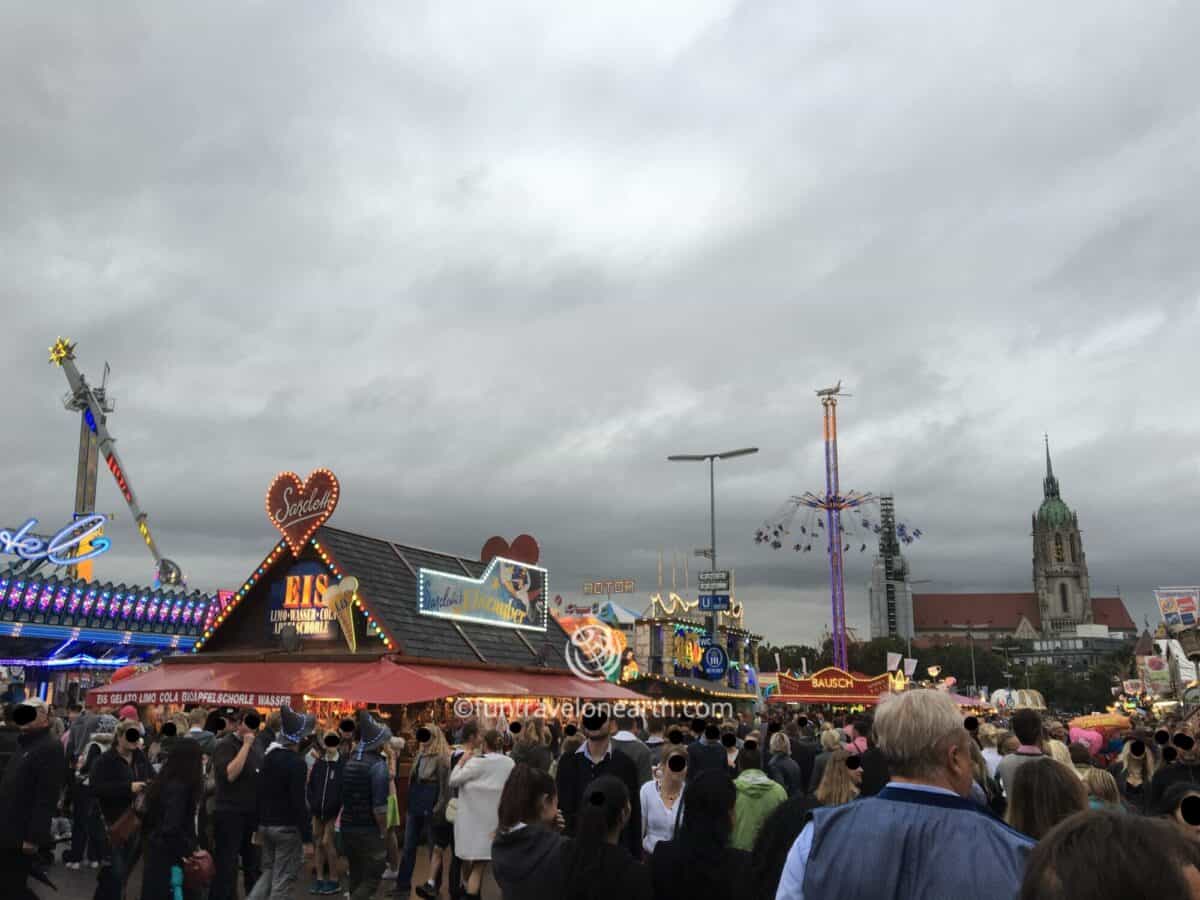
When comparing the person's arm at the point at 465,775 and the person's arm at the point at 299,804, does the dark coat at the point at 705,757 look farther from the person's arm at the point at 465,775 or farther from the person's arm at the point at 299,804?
the person's arm at the point at 299,804

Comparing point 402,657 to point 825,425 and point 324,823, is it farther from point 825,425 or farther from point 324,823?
point 825,425

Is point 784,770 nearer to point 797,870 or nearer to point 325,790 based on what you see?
point 325,790

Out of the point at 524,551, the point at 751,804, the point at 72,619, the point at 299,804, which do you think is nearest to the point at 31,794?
the point at 299,804

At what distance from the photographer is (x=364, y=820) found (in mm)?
9562

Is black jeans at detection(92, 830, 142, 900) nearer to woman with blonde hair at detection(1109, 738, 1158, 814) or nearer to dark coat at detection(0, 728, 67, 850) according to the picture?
dark coat at detection(0, 728, 67, 850)

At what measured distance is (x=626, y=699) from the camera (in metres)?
24.8

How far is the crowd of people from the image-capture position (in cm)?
267

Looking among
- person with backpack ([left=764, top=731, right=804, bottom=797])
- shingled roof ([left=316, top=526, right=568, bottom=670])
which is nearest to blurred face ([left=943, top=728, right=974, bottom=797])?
person with backpack ([left=764, top=731, right=804, bottom=797])

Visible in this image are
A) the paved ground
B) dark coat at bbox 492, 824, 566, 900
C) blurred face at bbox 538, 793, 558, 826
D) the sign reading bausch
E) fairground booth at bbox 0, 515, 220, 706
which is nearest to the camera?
dark coat at bbox 492, 824, 566, 900

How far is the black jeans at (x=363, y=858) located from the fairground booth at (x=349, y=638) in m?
8.12

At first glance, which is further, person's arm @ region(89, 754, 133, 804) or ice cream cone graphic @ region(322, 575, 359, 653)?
ice cream cone graphic @ region(322, 575, 359, 653)

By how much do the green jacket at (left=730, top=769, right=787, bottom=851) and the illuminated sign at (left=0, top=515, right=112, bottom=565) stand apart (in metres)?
36.0

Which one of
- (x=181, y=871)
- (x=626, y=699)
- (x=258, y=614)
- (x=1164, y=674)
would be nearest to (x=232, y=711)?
(x=258, y=614)

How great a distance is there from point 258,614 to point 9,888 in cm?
1825
